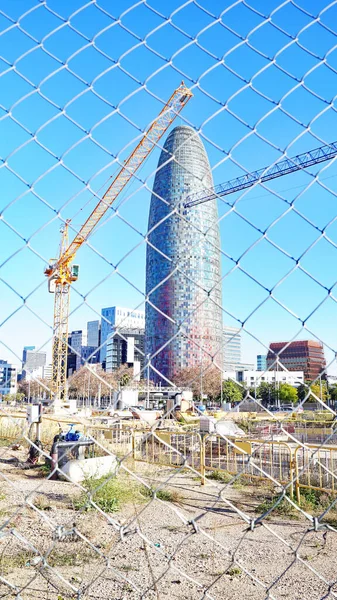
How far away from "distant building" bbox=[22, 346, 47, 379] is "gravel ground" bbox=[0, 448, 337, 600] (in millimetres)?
571

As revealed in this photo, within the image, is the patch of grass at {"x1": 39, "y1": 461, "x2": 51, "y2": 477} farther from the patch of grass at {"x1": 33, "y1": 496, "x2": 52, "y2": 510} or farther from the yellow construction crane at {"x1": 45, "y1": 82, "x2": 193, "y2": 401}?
the yellow construction crane at {"x1": 45, "y1": 82, "x2": 193, "y2": 401}

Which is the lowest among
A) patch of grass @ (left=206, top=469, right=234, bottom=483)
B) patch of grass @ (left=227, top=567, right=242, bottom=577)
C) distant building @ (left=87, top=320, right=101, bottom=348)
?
patch of grass @ (left=206, top=469, right=234, bottom=483)

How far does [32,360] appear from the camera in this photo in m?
1.32

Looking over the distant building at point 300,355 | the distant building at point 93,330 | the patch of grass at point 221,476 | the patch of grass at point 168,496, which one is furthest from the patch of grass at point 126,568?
the patch of grass at point 221,476

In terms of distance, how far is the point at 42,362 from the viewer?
4.60ft

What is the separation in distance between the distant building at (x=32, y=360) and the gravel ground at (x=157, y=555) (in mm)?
571

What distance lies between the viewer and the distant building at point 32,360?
1229 mm

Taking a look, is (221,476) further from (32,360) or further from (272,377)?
(32,360)

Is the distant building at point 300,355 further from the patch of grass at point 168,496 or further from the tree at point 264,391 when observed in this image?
the patch of grass at point 168,496

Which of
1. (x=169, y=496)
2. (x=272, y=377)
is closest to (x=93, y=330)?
(x=169, y=496)

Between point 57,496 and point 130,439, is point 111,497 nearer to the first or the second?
point 57,496

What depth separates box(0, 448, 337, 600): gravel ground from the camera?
2.62 meters

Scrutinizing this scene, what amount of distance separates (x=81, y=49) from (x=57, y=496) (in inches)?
189

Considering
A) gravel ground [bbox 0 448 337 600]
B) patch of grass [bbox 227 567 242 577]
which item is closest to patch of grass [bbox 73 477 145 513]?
gravel ground [bbox 0 448 337 600]
